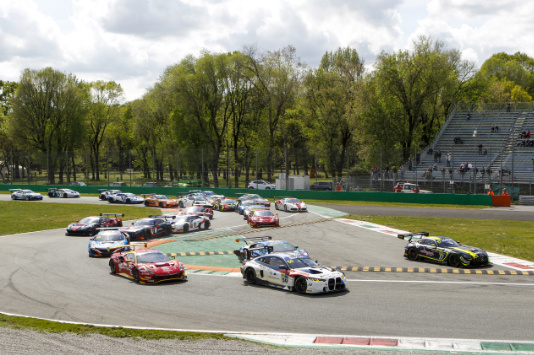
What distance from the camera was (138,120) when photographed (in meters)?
85.6

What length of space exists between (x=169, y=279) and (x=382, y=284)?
7522mm

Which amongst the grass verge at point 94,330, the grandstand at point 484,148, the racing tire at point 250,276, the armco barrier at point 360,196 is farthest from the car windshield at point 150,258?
the grandstand at point 484,148

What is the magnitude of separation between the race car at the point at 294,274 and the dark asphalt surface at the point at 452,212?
21.9 m

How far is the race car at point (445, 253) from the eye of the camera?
2028cm

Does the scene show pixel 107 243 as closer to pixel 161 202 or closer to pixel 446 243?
pixel 446 243

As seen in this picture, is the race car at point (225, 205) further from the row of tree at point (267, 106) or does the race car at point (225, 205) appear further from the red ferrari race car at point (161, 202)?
the row of tree at point (267, 106)

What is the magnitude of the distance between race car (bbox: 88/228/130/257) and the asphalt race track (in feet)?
4.26

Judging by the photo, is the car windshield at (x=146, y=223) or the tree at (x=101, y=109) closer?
the car windshield at (x=146, y=223)

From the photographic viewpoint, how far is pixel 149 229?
1144 inches

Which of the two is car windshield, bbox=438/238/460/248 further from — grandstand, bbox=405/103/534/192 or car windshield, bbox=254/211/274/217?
grandstand, bbox=405/103/534/192

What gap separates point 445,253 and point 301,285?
7944 mm

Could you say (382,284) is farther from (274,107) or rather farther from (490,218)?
(274,107)

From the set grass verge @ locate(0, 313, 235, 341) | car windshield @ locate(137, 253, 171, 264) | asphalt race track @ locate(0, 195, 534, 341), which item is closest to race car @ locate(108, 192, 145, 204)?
asphalt race track @ locate(0, 195, 534, 341)

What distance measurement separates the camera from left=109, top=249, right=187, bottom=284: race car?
1797cm
